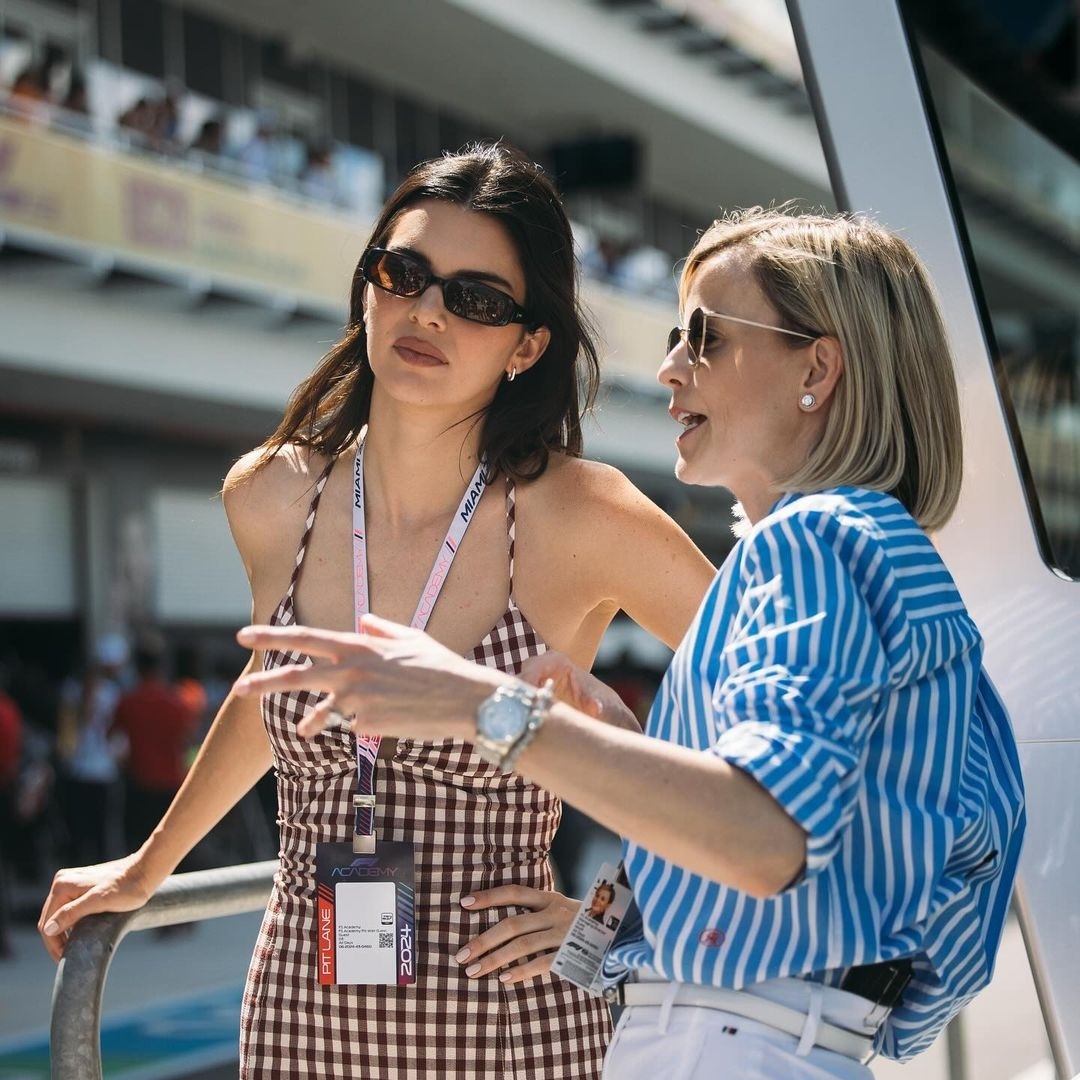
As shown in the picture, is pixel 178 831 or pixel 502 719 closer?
pixel 502 719

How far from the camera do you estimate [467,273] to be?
2.05m

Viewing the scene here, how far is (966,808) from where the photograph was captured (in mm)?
1367

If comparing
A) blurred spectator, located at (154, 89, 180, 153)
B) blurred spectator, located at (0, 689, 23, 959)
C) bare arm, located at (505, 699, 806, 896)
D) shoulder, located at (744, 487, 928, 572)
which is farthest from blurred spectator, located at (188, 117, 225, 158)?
bare arm, located at (505, 699, 806, 896)

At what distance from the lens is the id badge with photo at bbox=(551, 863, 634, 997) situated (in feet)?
5.07

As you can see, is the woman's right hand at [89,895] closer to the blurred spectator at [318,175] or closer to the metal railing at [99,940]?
the metal railing at [99,940]

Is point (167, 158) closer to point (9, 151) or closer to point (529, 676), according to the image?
point (9, 151)

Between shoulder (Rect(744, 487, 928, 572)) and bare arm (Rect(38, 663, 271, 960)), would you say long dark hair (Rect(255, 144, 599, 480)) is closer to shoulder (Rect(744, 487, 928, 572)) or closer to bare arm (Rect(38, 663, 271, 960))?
bare arm (Rect(38, 663, 271, 960))

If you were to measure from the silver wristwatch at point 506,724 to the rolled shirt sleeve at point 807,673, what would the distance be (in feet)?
0.49

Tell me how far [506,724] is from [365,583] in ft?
2.88

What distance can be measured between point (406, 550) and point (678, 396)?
24.9 inches

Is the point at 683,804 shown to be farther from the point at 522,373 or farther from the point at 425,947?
the point at 522,373

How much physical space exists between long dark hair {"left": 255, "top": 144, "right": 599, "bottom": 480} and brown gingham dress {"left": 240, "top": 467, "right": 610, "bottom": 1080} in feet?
1.14

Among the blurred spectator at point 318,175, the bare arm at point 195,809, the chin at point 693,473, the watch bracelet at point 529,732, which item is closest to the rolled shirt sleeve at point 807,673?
the watch bracelet at point 529,732

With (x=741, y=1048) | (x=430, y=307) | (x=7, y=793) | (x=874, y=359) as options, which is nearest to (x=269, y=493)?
(x=430, y=307)
